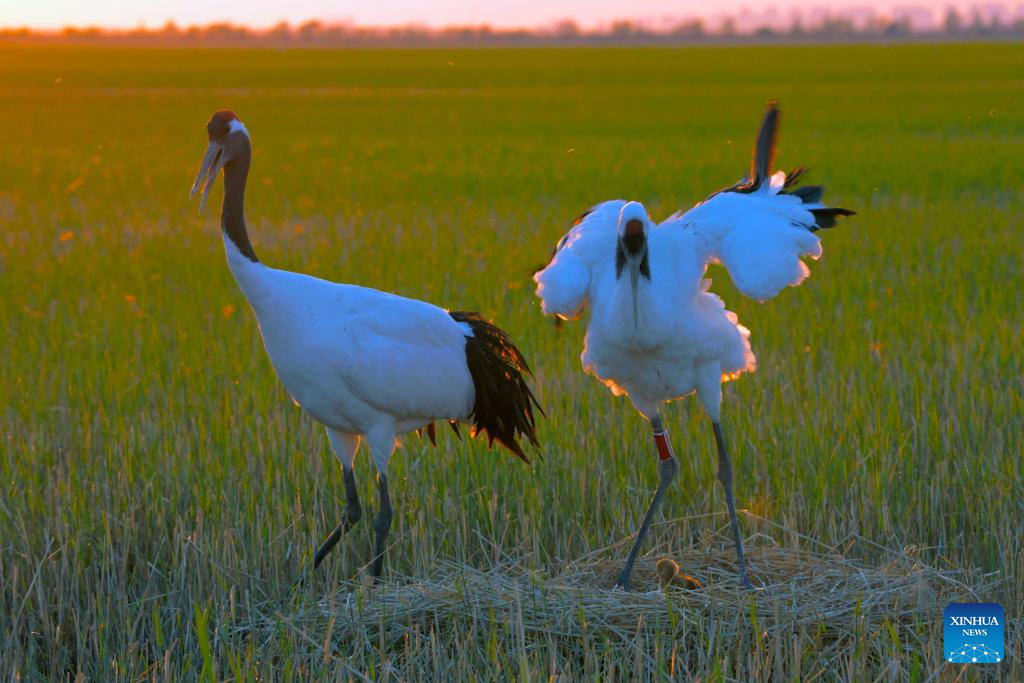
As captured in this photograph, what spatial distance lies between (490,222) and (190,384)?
22.9 ft

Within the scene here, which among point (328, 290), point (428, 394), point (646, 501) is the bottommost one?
point (646, 501)

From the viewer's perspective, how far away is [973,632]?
4000 millimetres

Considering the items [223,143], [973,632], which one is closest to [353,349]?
[223,143]

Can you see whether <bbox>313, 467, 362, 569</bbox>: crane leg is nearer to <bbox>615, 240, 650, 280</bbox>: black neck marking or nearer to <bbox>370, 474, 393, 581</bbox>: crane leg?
<bbox>370, 474, 393, 581</bbox>: crane leg

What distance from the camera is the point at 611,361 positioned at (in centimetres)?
507

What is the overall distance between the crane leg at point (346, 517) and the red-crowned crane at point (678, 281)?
3.65 ft

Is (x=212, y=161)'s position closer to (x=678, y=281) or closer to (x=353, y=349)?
(x=353, y=349)

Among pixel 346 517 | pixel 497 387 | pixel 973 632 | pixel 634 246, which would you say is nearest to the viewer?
pixel 973 632

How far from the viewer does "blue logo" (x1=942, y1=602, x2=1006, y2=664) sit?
3.85m

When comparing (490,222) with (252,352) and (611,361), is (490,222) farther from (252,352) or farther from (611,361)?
(611,361)

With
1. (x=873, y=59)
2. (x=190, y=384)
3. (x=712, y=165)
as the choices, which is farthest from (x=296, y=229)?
(x=873, y=59)

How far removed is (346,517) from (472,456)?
2.89ft

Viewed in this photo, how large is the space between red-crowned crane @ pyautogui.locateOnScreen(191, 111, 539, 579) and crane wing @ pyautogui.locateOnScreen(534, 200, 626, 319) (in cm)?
48

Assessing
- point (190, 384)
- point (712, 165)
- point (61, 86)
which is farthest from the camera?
point (61, 86)
